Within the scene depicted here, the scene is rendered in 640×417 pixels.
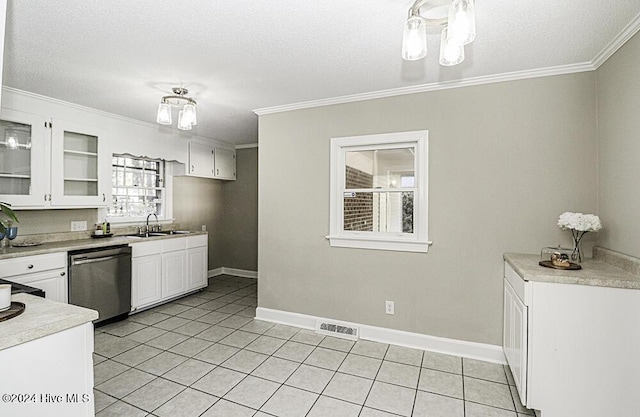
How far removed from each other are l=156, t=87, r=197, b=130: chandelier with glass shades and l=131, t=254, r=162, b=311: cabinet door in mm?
1919

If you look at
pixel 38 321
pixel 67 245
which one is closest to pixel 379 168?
pixel 38 321

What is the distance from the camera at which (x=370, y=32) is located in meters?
2.02

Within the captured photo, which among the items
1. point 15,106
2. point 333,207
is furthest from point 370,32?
point 15,106

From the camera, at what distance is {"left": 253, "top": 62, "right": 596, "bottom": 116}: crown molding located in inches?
98.6

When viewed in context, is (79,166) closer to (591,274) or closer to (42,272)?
(42,272)

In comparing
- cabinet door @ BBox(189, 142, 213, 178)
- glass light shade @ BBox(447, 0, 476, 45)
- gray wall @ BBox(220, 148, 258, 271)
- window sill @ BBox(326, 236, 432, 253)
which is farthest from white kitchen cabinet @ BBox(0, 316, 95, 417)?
gray wall @ BBox(220, 148, 258, 271)

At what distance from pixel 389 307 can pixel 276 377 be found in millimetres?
1236

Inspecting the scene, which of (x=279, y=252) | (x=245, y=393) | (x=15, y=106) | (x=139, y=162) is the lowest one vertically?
(x=245, y=393)

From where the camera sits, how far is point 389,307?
121 inches

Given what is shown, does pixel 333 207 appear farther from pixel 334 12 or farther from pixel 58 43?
pixel 58 43

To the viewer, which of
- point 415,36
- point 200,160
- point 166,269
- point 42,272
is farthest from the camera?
point 200,160

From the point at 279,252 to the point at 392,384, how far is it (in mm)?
1790

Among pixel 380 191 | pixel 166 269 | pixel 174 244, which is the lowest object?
pixel 166 269

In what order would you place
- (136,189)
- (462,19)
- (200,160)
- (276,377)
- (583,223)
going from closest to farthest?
(462,19) → (583,223) → (276,377) → (136,189) → (200,160)
